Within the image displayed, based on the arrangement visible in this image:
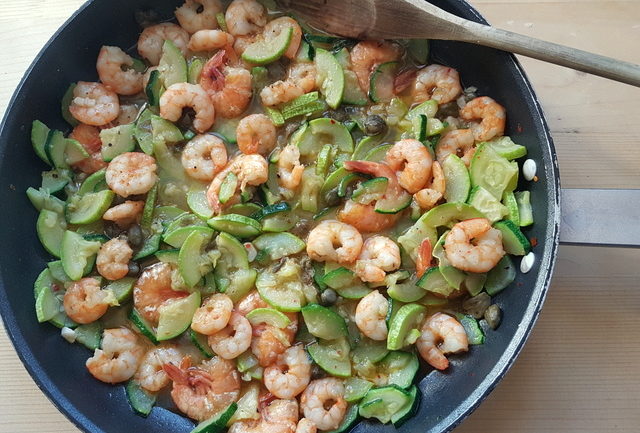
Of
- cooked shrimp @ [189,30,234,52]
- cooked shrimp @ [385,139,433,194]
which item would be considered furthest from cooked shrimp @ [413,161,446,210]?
cooked shrimp @ [189,30,234,52]

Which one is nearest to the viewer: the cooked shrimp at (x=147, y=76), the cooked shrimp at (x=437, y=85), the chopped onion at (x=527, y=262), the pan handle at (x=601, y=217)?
the pan handle at (x=601, y=217)

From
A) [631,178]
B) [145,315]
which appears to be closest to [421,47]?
[631,178]

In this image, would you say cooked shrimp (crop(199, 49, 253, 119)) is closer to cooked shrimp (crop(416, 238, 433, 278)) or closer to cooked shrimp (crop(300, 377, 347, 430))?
cooked shrimp (crop(416, 238, 433, 278))

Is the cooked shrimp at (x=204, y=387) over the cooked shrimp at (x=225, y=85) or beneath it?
beneath

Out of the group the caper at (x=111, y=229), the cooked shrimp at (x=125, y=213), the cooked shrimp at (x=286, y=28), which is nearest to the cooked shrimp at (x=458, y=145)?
the cooked shrimp at (x=286, y=28)

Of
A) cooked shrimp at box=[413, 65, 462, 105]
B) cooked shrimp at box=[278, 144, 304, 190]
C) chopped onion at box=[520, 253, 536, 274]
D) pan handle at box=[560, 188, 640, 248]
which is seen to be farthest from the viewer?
cooked shrimp at box=[413, 65, 462, 105]

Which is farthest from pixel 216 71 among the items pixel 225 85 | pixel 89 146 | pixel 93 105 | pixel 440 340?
pixel 440 340

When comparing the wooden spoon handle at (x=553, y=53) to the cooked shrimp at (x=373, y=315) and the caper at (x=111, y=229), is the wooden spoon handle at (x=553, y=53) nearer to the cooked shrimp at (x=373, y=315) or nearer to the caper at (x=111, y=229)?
the cooked shrimp at (x=373, y=315)
